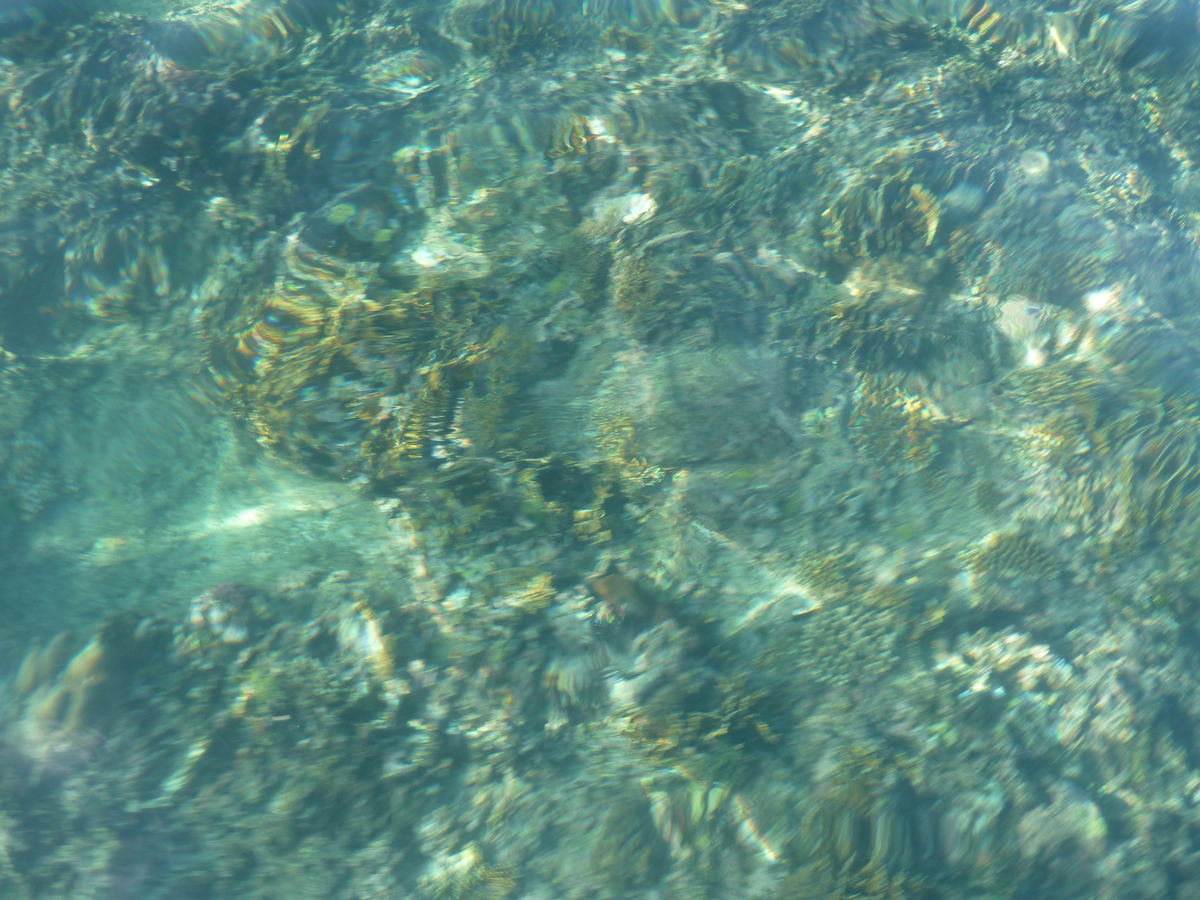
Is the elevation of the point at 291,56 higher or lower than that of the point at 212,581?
higher

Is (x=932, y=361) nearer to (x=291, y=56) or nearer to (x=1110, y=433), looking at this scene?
(x=1110, y=433)

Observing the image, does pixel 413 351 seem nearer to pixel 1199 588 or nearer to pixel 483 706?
pixel 483 706

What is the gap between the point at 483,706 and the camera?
2.91 metres

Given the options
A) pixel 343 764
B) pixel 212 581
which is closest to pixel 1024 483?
pixel 343 764

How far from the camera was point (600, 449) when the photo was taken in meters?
3.34

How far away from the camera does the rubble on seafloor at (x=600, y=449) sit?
8.77 ft

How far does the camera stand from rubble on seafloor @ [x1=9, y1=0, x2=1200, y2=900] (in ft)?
8.77

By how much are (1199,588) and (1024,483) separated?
70cm

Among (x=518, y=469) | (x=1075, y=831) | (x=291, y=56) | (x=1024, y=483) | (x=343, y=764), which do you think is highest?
(x=291, y=56)

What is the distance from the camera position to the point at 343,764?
2.78 m

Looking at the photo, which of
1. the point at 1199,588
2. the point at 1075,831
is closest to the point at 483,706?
the point at 1075,831

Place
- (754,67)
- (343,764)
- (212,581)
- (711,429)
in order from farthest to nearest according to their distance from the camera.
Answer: (754,67) → (711,429) → (212,581) → (343,764)

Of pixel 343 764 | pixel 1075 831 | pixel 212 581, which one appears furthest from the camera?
pixel 212 581

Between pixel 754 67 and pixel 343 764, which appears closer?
pixel 343 764
